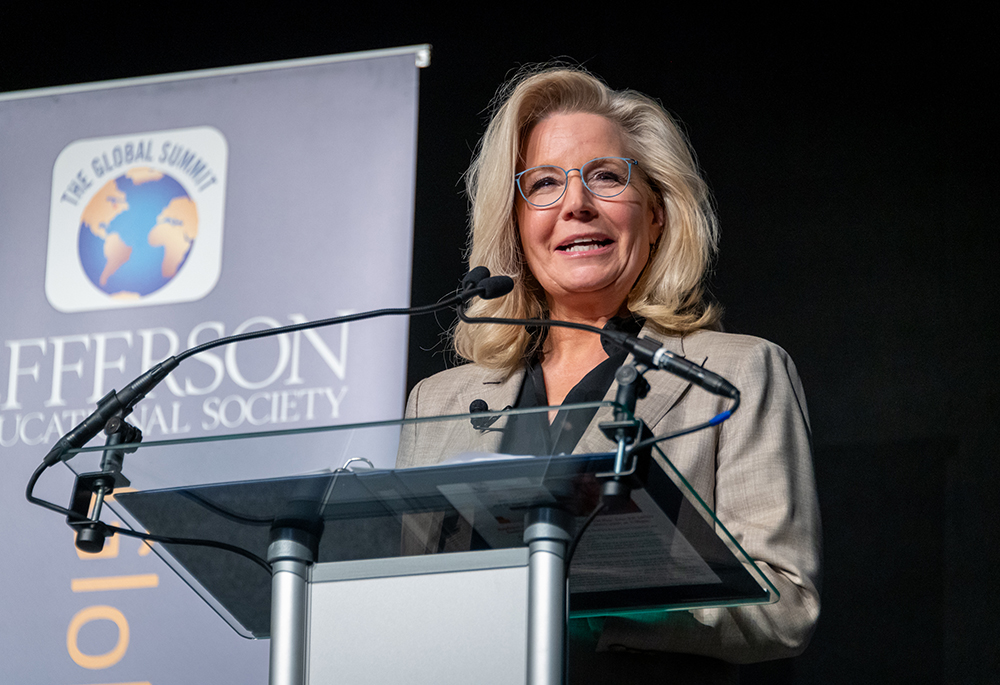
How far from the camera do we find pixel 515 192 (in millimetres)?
2463

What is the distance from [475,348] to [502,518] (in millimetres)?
1171

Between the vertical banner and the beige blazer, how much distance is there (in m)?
0.78

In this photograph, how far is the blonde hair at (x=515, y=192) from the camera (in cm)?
236

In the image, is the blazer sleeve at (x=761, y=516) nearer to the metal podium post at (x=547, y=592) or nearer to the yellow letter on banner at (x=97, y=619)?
the metal podium post at (x=547, y=592)

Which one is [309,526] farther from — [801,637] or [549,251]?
[549,251]

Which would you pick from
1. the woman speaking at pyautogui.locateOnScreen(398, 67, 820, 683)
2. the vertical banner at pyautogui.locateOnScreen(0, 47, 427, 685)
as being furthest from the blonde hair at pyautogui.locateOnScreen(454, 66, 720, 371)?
the vertical banner at pyautogui.locateOnScreen(0, 47, 427, 685)

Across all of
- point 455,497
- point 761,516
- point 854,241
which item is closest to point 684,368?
point 455,497

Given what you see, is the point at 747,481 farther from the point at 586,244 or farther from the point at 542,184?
the point at 542,184

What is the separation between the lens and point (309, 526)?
4.29 ft

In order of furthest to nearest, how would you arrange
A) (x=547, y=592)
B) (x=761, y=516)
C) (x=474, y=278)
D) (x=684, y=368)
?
1. (x=761, y=516)
2. (x=474, y=278)
3. (x=684, y=368)
4. (x=547, y=592)

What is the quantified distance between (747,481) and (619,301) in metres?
0.61

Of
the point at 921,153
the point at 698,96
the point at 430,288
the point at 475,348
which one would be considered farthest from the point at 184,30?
the point at 921,153

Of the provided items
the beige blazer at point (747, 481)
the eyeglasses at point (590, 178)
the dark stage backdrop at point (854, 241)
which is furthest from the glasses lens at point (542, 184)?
the dark stage backdrop at point (854, 241)

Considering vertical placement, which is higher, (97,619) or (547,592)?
(97,619)
